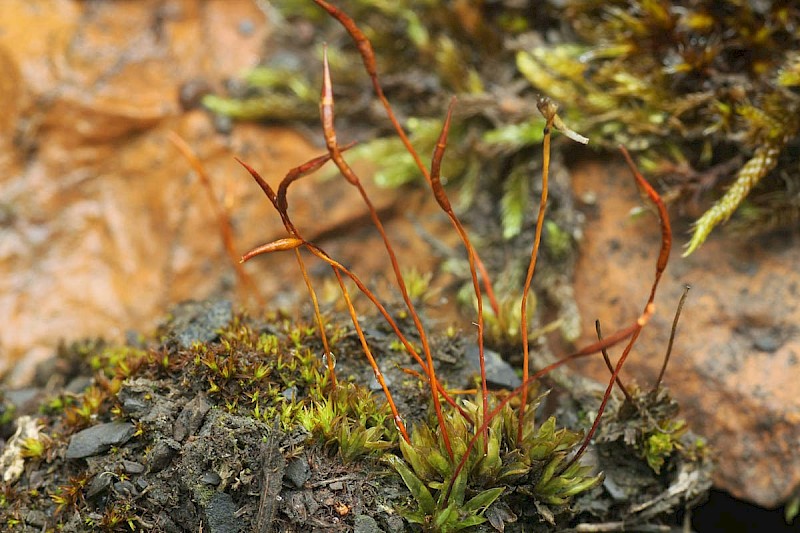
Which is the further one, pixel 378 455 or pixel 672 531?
pixel 672 531

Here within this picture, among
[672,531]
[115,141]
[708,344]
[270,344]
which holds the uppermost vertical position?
[115,141]

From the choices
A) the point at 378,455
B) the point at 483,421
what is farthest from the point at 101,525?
the point at 483,421

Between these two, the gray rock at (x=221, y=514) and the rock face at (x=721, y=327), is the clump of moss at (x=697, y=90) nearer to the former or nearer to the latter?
the rock face at (x=721, y=327)

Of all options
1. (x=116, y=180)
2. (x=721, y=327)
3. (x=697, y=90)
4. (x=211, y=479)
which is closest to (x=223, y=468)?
(x=211, y=479)

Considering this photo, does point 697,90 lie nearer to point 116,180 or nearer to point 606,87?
point 606,87

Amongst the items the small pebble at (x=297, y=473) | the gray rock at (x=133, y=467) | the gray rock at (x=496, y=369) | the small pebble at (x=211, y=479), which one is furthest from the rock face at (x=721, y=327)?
the gray rock at (x=133, y=467)

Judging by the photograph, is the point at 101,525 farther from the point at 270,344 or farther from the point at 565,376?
the point at 565,376
